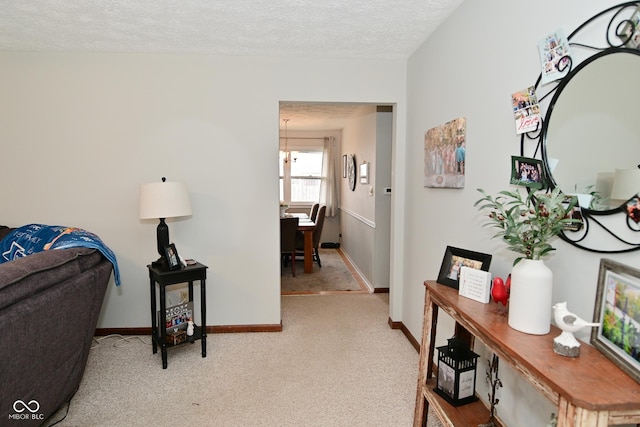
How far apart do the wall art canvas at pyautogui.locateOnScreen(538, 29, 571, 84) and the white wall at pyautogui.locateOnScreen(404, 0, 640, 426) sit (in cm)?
4

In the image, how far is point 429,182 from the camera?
261 cm

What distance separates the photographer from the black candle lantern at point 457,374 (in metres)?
1.72

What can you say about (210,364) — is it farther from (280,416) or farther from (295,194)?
(295,194)

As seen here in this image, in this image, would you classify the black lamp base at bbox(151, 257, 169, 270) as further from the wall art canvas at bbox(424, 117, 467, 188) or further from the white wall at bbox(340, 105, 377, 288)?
the white wall at bbox(340, 105, 377, 288)

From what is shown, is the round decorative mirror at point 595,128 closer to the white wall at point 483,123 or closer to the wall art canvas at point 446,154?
the white wall at point 483,123

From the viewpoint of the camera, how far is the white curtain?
23.7 ft

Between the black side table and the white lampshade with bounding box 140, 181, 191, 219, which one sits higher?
the white lampshade with bounding box 140, 181, 191, 219

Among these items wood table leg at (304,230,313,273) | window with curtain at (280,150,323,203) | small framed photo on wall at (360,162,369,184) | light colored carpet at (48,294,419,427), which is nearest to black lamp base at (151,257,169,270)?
light colored carpet at (48,294,419,427)

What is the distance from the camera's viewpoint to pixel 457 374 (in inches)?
67.2

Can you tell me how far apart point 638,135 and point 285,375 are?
2307 millimetres

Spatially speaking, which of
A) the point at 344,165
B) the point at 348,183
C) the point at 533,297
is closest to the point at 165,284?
the point at 533,297

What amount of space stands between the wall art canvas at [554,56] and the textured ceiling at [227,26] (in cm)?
89

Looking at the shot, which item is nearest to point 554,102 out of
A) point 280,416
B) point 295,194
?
point 280,416

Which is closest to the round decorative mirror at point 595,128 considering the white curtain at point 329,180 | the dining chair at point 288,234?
the dining chair at point 288,234
